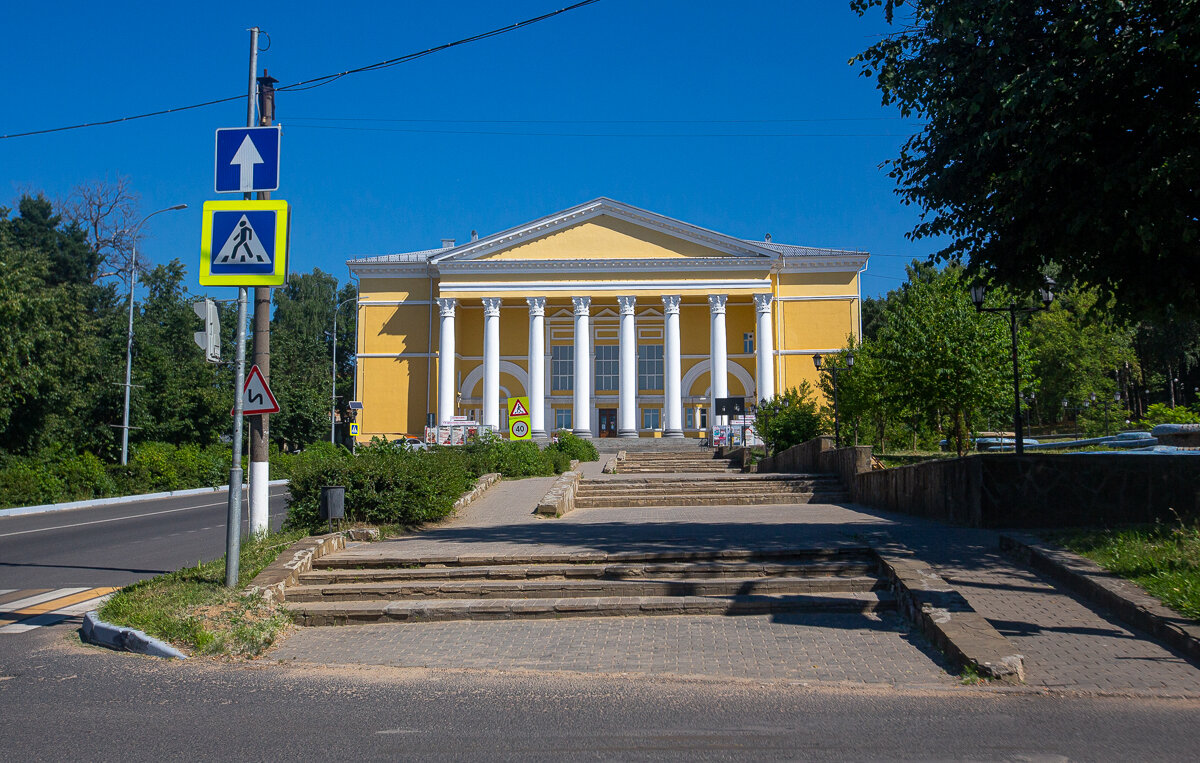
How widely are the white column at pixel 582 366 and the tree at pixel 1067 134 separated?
39.1 m

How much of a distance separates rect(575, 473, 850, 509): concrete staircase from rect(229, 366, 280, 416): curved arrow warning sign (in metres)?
9.85

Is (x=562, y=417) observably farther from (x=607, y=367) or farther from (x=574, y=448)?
(x=574, y=448)

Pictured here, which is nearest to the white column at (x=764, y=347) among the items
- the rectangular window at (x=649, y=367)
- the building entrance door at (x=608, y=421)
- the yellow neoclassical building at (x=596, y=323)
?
the yellow neoclassical building at (x=596, y=323)

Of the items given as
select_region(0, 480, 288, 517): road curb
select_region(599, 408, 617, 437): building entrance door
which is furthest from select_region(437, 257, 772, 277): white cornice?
select_region(0, 480, 288, 517): road curb

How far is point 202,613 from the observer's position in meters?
8.22

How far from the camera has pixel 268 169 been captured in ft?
33.0

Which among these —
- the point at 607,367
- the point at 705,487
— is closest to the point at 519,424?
the point at 705,487

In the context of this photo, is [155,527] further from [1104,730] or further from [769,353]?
[769,353]

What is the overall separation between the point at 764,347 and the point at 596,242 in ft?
39.4

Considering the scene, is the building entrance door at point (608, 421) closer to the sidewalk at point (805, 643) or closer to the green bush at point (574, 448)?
the green bush at point (574, 448)

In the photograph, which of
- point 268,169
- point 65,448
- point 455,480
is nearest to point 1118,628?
point 268,169

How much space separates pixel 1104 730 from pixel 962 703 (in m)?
0.85

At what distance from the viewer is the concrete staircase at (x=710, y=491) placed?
1919 cm

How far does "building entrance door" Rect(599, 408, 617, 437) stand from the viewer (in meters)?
54.9
